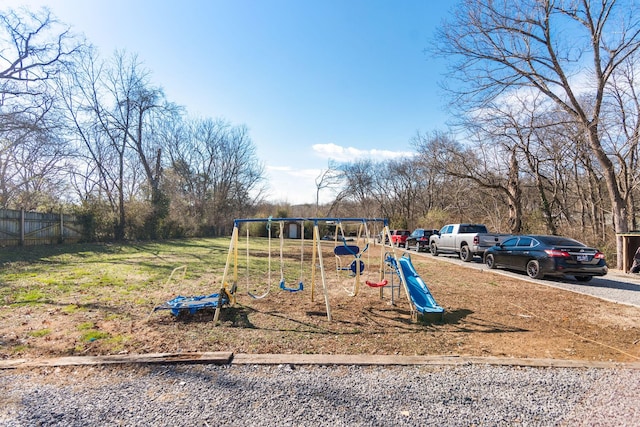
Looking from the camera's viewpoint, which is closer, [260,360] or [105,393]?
[105,393]

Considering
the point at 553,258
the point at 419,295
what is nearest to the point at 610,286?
the point at 553,258

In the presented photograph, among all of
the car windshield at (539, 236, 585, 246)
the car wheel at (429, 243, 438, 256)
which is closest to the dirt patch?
the car windshield at (539, 236, 585, 246)

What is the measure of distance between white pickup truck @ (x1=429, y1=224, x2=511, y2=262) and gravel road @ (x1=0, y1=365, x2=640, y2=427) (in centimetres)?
1270

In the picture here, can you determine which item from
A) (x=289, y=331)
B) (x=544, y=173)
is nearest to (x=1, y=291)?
(x=289, y=331)

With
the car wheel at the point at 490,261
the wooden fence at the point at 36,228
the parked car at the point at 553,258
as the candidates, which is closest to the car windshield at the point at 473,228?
the car wheel at the point at 490,261

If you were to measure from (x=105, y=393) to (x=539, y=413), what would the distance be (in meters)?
3.94

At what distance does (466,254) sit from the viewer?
54.3 feet

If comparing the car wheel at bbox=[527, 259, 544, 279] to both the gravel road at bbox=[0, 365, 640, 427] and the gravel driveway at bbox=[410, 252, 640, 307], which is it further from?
the gravel road at bbox=[0, 365, 640, 427]

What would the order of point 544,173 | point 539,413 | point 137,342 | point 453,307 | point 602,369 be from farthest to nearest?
1. point 544,173
2. point 453,307
3. point 137,342
4. point 602,369
5. point 539,413

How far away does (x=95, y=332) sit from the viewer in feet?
16.1

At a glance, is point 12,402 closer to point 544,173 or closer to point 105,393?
point 105,393

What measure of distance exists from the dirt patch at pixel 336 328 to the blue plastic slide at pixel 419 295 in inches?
9.6

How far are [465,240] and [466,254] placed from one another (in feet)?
2.43

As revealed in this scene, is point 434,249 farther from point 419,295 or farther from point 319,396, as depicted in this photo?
point 319,396
